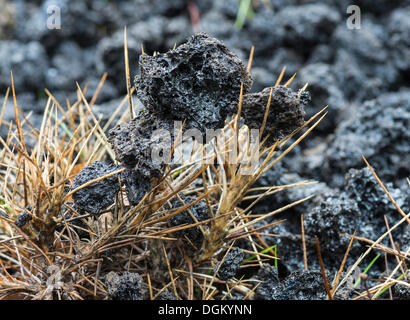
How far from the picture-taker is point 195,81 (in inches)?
41.0

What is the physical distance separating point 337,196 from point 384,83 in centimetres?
116

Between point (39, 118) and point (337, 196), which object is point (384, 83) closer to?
point (337, 196)

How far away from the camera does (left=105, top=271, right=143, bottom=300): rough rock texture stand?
1065 millimetres

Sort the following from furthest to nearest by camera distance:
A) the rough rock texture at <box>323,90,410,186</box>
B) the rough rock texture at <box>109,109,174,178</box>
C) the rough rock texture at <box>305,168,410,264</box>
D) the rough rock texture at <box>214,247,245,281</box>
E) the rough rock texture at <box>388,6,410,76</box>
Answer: the rough rock texture at <box>388,6,410,76</box>
the rough rock texture at <box>323,90,410,186</box>
the rough rock texture at <box>305,168,410,264</box>
the rough rock texture at <box>214,247,245,281</box>
the rough rock texture at <box>109,109,174,178</box>

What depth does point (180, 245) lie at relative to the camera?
4.10ft

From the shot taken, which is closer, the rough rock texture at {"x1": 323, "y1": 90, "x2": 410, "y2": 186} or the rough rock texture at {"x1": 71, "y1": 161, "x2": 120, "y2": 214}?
the rough rock texture at {"x1": 71, "y1": 161, "x2": 120, "y2": 214}

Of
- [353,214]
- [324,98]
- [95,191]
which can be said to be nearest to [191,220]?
[95,191]

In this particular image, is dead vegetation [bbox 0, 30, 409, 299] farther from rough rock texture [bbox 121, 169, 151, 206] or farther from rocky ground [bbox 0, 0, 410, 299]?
rocky ground [bbox 0, 0, 410, 299]

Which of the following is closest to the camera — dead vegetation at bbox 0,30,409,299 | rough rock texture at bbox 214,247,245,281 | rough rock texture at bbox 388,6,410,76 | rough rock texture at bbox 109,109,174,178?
rough rock texture at bbox 109,109,174,178

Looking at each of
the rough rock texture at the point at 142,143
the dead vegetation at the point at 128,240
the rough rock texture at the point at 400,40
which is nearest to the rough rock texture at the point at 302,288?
the dead vegetation at the point at 128,240

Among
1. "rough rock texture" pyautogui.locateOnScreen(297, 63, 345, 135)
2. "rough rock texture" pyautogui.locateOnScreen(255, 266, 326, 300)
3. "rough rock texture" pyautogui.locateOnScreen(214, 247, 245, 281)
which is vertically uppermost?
"rough rock texture" pyautogui.locateOnScreen(297, 63, 345, 135)

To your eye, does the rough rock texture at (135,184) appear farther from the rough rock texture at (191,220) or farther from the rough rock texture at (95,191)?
the rough rock texture at (191,220)

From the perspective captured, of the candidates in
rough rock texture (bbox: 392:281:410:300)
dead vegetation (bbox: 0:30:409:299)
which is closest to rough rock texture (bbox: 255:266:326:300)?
dead vegetation (bbox: 0:30:409:299)

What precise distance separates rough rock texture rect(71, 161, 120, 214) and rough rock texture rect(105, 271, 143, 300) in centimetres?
18
